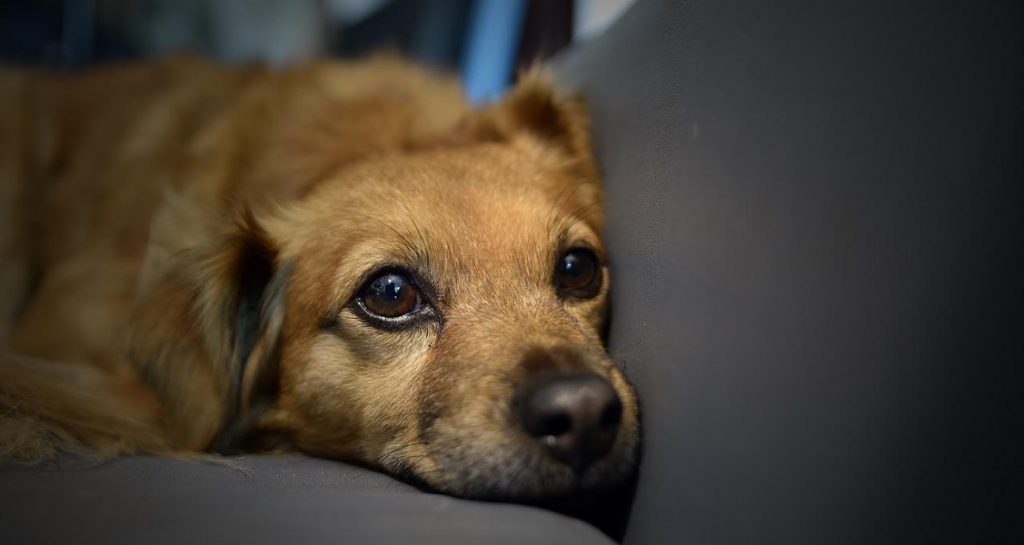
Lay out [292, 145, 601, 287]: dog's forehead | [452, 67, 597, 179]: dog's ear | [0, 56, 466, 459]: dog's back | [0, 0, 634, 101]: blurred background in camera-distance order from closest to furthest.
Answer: [292, 145, 601, 287]: dog's forehead, [0, 56, 466, 459]: dog's back, [452, 67, 597, 179]: dog's ear, [0, 0, 634, 101]: blurred background

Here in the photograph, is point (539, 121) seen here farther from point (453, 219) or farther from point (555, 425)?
point (555, 425)

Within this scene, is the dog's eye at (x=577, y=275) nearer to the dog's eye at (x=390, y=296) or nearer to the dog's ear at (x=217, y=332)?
the dog's eye at (x=390, y=296)

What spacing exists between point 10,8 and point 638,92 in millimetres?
5341

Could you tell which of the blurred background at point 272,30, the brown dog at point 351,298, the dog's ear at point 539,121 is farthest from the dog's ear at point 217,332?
the blurred background at point 272,30

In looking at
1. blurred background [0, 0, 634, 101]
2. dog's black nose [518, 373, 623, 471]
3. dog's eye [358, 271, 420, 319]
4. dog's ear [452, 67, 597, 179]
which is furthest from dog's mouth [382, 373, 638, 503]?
blurred background [0, 0, 634, 101]

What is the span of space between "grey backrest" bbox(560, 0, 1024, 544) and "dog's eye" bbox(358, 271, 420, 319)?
19.1 inches

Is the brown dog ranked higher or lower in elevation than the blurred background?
lower

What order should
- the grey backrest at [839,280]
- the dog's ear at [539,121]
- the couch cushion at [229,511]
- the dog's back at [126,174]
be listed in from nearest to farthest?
the grey backrest at [839,280]
the couch cushion at [229,511]
the dog's back at [126,174]
the dog's ear at [539,121]

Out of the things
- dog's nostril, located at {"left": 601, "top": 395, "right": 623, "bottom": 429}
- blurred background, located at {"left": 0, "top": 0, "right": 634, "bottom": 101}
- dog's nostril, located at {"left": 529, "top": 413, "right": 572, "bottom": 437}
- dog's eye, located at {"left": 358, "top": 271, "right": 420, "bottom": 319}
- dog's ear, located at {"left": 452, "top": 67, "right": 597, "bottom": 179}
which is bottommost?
dog's nostril, located at {"left": 529, "top": 413, "right": 572, "bottom": 437}

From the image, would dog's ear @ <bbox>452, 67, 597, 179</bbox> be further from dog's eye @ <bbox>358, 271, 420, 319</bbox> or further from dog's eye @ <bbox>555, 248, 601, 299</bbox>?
dog's eye @ <bbox>358, 271, 420, 319</bbox>

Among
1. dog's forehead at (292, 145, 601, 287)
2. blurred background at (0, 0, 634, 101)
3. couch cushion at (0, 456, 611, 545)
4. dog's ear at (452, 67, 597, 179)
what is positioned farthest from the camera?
blurred background at (0, 0, 634, 101)

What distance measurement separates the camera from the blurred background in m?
3.53

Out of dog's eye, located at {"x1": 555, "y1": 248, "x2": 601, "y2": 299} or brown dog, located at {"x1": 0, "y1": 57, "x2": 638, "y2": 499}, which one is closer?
brown dog, located at {"x1": 0, "y1": 57, "x2": 638, "y2": 499}

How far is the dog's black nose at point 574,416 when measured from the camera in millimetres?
943
